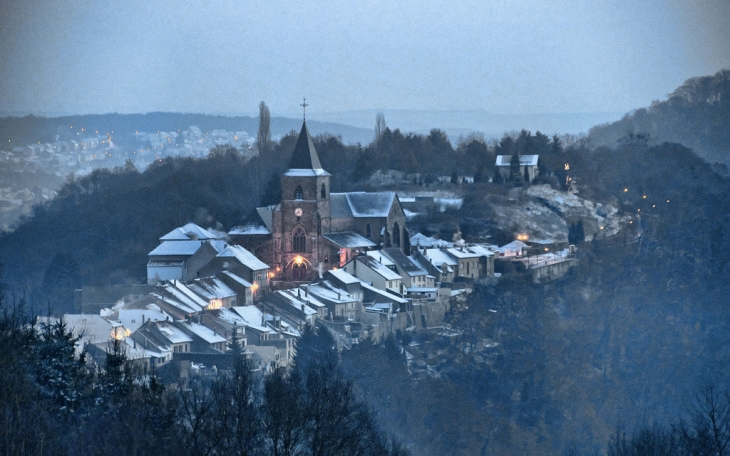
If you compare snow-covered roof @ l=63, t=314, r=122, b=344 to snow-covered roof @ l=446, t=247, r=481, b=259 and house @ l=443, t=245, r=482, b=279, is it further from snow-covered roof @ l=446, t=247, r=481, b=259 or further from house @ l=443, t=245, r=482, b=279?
snow-covered roof @ l=446, t=247, r=481, b=259

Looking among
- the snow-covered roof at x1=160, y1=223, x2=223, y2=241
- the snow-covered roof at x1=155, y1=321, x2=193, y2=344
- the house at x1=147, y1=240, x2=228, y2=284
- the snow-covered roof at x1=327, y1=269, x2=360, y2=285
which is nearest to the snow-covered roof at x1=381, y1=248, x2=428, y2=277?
the snow-covered roof at x1=327, y1=269, x2=360, y2=285

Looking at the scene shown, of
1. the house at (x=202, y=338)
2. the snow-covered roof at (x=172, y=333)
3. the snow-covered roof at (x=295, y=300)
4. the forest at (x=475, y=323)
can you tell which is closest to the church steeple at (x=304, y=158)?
the forest at (x=475, y=323)

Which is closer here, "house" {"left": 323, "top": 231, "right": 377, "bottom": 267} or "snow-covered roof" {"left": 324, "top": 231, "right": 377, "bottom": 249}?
"house" {"left": 323, "top": 231, "right": 377, "bottom": 267}

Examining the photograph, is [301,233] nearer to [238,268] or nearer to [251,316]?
[238,268]

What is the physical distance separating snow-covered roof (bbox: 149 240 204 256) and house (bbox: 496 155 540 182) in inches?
1102

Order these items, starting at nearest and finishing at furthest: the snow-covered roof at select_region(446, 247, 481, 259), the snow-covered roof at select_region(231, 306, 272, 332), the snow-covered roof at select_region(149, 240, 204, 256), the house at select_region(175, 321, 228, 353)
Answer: the house at select_region(175, 321, 228, 353)
the snow-covered roof at select_region(231, 306, 272, 332)
the snow-covered roof at select_region(149, 240, 204, 256)
the snow-covered roof at select_region(446, 247, 481, 259)

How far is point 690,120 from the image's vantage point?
130 metres

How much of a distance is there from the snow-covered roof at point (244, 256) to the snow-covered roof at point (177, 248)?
2.28 metres

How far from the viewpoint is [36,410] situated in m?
22.3

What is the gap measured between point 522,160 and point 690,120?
1991 inches

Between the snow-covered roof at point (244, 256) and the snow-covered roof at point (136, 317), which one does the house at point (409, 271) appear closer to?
the snow-covered roof at point (244, 256)

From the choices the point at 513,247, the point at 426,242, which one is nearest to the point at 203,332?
the point at 426,242

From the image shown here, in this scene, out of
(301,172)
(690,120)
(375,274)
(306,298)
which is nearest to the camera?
(306,298)

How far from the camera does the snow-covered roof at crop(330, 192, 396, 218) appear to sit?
62.8 m
